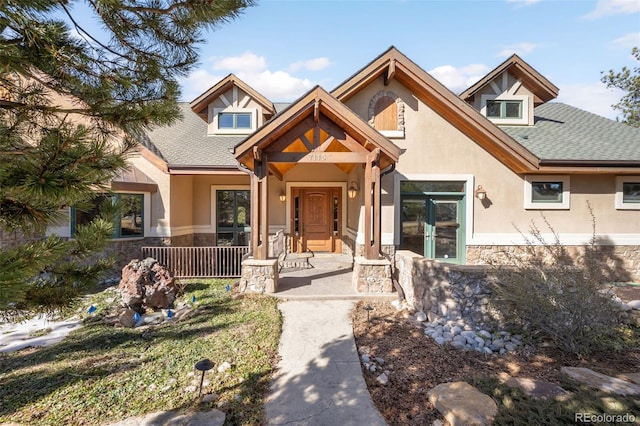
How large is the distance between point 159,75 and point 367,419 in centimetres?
412

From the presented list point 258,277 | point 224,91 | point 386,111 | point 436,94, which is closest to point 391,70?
point 386,111

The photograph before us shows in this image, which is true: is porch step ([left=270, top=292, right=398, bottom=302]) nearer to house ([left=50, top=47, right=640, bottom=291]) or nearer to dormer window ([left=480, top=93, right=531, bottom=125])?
house ([left=50, top=47, right=640, bottom=291])

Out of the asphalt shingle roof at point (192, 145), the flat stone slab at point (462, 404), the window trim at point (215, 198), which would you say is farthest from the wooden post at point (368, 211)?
the window trim at point (215, 198)

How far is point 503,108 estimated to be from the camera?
32.6 ft

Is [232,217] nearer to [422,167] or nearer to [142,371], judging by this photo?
[422,167]

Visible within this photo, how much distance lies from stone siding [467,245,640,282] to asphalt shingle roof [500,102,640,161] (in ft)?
8.87

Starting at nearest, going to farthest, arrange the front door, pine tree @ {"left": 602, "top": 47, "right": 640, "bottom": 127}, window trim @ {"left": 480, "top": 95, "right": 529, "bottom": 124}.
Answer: the front door, window trim @ {"left": 480, "top": 95, "right": 529, "bottom": 124}, pine tree @ {"left": 602, "top": 47, "right": 640, "bottom": 127}

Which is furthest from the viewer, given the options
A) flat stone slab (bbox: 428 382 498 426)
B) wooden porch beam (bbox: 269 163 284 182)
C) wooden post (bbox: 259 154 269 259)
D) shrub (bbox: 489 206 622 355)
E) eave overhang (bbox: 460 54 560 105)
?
eave overhang (bbox: 460 54 560 105)

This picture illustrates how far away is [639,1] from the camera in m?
8.61

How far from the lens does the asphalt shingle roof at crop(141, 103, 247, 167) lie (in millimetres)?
9586

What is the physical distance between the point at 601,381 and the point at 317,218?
890cm

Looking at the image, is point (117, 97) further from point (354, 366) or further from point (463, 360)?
point (463, 360)

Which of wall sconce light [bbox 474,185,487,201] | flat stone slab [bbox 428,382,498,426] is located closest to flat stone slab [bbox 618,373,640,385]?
flat stone slab [bbox 428,382,498,426]

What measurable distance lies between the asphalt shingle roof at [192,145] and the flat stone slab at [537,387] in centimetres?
867
